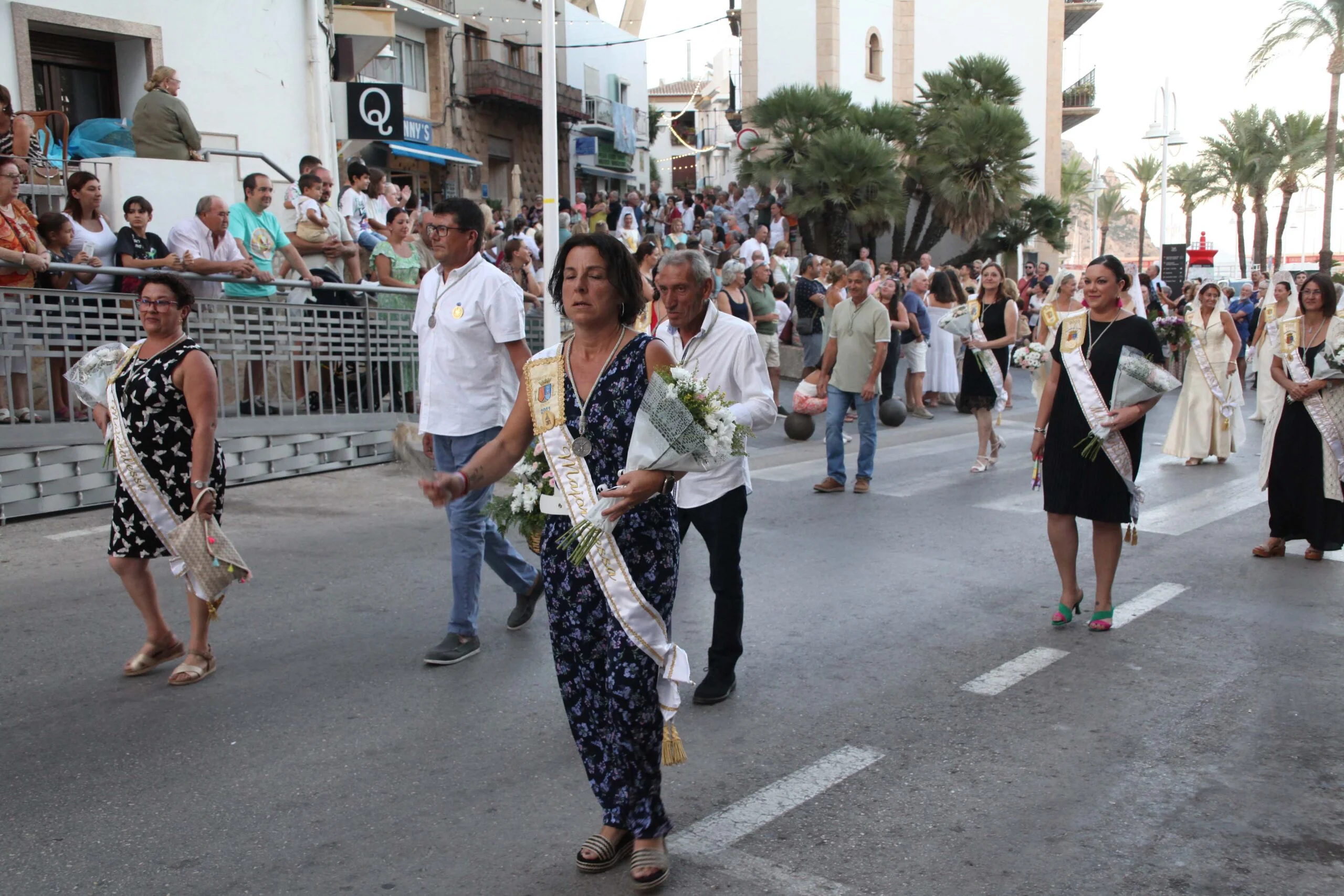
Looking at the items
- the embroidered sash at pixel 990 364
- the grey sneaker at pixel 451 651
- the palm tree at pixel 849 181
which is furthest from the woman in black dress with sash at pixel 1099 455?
the palm tree at pixel 849 181

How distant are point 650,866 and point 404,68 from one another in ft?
114

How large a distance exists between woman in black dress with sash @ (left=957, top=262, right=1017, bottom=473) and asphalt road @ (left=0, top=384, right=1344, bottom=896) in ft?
12.0

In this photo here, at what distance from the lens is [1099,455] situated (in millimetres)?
6078

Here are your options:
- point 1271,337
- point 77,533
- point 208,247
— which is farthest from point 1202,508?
point 77,533

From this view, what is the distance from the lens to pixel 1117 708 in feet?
16.5

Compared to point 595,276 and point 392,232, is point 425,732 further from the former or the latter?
point 392,232

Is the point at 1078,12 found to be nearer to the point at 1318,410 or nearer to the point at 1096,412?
the point at 1318,410

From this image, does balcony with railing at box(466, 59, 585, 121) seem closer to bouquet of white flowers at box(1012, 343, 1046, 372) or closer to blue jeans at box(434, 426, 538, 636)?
bouquet of white flowers at box(1012, 343, 1046, 372)

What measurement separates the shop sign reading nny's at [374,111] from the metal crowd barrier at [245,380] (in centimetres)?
615

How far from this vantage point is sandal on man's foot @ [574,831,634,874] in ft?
11.8

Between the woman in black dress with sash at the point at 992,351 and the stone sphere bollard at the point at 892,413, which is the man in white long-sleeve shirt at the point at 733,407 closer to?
the woman in black dress with sash at the point at 992,351

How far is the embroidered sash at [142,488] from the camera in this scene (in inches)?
206

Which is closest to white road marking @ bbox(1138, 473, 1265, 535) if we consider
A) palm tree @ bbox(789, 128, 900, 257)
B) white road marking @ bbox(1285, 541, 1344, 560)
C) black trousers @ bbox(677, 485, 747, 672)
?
white road marking @ bbox(1285, 541, 1344, 560)

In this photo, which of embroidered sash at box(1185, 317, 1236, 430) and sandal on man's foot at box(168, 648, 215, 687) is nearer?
sandal on man's foot at box(168, 648, 215, 687)
